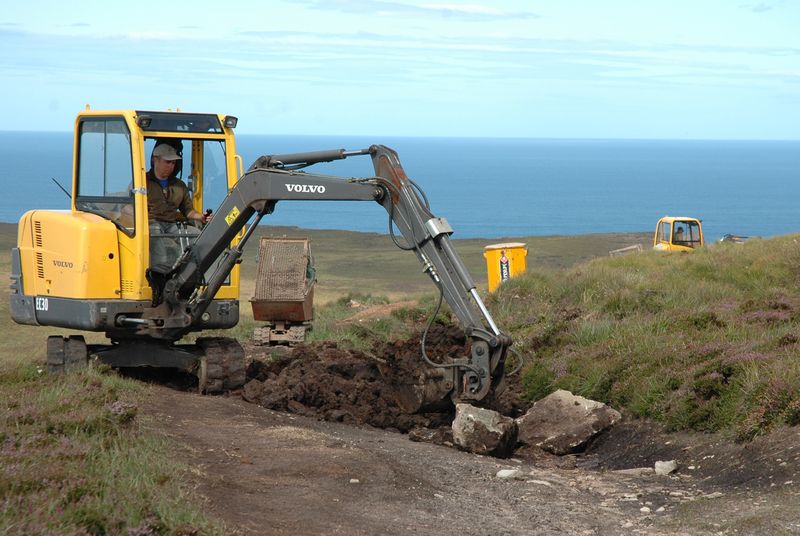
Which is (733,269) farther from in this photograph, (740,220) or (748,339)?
(740,220)

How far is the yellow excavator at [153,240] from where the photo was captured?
1286cm

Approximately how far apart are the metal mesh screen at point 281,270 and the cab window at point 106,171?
19.3 ft

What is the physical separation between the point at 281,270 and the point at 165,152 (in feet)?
22.3

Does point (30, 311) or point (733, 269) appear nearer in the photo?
point (30, 311)

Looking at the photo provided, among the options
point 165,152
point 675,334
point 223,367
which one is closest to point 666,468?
point 675,334

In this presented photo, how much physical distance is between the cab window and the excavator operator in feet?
1.02

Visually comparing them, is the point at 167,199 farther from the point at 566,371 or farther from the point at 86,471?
the point at 86,471

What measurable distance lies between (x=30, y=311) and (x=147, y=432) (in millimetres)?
4852

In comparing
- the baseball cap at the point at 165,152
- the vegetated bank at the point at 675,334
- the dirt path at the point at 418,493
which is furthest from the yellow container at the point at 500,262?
the dirt path at the point at 418,493

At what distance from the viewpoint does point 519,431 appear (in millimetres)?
12820

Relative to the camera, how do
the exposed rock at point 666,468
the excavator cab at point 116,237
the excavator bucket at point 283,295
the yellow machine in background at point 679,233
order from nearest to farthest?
the exposed rock at point 666,468, the excavator cab at point 116,237, the excavator bucket at point 283,295, the yellow machine in background at point 679,233

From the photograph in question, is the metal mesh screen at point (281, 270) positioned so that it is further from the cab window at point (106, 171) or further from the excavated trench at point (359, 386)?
the cab window at point (106, 171)

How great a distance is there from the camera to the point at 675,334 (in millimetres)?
14805

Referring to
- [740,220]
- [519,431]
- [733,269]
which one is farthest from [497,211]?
[519,431]
